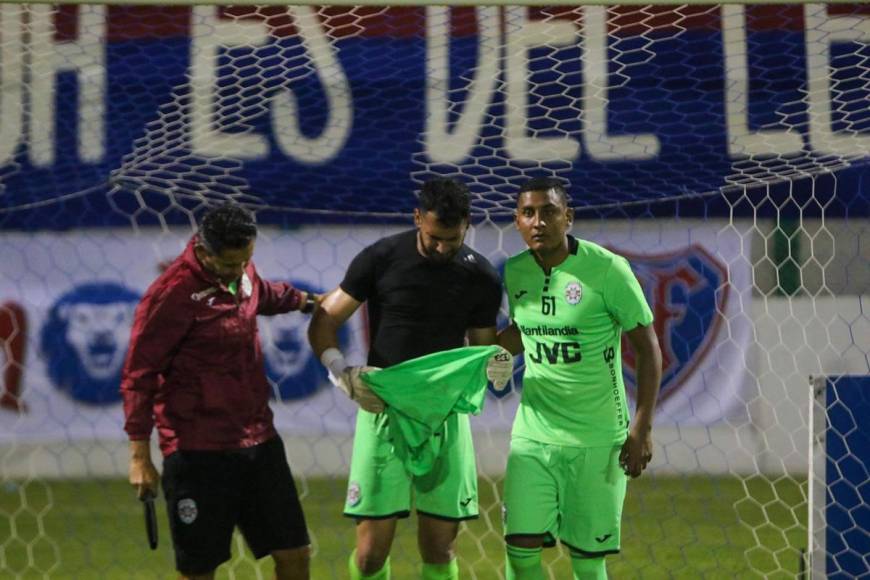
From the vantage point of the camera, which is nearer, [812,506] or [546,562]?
[812,506]

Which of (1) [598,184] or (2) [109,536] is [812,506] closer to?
(1) [598,184]

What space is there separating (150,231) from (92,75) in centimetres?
95

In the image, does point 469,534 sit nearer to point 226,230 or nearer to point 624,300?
point 624,300

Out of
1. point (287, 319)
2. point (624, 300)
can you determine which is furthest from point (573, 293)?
point (287, 319)

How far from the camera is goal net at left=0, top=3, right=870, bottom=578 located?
5.30 m

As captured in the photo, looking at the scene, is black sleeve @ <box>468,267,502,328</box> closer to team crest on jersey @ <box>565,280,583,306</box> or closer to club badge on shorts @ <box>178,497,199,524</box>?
team crest on jersey @ <box>565,280,583,306</box>

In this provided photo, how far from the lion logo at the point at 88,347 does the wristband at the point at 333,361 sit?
2.93m

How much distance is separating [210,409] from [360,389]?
1.37 ft

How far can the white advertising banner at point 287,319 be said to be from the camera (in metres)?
6.57

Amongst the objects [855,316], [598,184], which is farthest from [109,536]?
[855,316]

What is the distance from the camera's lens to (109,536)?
557cm

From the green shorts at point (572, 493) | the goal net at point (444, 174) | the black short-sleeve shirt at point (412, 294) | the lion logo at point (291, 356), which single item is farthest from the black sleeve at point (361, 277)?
the lion logo at point (291, 356)

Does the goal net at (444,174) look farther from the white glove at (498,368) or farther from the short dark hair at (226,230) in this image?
the short dark hair at (226,230)

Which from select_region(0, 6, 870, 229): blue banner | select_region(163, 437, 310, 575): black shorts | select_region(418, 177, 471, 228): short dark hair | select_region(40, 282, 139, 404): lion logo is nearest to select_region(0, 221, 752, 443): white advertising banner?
select_region(40, 282, 139, 404): lion logo
